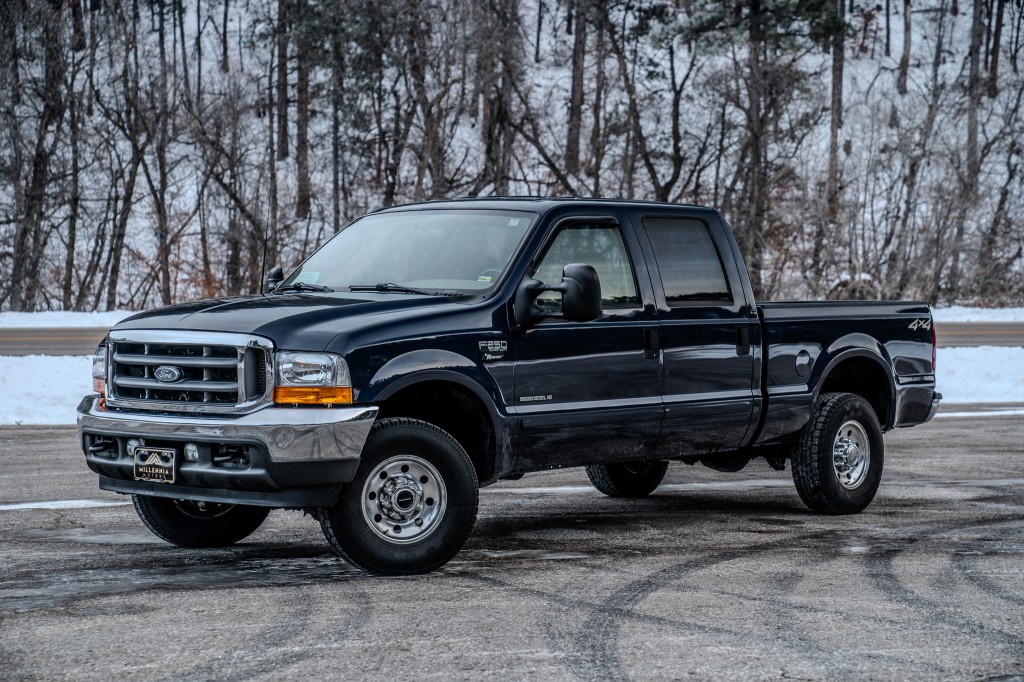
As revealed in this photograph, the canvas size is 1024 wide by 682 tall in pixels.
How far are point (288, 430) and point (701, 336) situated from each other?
2.95 metres

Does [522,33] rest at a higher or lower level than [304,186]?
higher

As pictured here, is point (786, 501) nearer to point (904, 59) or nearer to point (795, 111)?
point (795, 111)

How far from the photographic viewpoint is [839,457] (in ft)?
30.2

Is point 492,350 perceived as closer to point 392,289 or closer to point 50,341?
point 392,289

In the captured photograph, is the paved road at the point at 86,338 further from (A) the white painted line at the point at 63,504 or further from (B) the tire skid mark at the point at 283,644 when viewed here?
(B) the tire skid mark at the point at 283,644

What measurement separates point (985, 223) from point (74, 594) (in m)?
35.4

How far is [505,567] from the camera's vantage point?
23.0 ft

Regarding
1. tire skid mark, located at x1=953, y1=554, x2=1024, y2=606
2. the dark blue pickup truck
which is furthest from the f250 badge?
tire skid mark, located at x1=953, y1=554, x2=1024, y2=606

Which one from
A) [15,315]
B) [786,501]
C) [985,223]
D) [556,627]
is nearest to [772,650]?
[556,627]

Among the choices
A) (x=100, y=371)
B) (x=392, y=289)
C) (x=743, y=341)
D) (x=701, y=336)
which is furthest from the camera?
(x=743, y=341)

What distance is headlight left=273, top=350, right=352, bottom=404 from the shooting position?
6332 mm

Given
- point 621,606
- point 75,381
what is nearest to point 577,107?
point 75,381

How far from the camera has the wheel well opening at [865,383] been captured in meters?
9.58

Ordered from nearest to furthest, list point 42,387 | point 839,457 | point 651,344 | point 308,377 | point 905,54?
point 308,377, point 651,344, point 839,457, point 42,387, point 905,54
